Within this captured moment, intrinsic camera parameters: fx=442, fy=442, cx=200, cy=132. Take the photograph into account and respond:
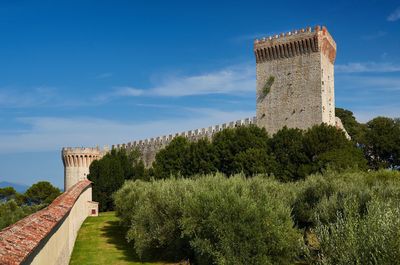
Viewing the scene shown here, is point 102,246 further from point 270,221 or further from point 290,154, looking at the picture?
point 290,154

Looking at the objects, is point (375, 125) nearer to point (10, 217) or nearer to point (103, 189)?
point (103, 189)

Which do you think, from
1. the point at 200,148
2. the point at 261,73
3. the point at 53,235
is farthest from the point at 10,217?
the point at 53,235

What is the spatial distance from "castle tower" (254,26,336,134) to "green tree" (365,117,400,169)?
6659 millimetres

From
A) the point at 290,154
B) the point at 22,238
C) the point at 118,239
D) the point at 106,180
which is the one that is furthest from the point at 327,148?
the point at 22,238

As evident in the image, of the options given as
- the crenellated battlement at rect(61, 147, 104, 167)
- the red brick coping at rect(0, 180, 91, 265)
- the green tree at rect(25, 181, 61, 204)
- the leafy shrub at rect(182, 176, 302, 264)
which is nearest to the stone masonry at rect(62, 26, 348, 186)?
the leafy shrub at rect(182, 176, 302, 264)

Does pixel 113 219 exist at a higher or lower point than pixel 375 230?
lower

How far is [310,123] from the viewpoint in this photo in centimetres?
3688

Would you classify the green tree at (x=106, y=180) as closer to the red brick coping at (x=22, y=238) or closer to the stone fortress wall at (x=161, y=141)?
the stone fortress wall at (x=161, y=141)

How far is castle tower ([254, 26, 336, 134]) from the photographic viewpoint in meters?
36.8

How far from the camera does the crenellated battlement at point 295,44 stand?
121 feet

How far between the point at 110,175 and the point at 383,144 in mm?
27718

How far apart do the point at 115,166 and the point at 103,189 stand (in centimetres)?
279

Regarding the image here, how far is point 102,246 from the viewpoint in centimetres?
2530

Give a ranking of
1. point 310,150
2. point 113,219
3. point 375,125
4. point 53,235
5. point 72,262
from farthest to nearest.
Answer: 1. point 375,125
2. point 113,219
3. point 310,150
4. point 72,262
5. point 53,235
